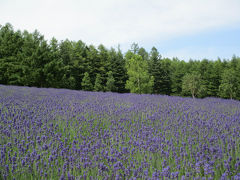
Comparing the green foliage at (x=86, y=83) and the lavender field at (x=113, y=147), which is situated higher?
the green foliage at (x=86, y=83)

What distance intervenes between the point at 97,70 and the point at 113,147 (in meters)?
33.7

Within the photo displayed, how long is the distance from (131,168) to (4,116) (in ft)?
10.9

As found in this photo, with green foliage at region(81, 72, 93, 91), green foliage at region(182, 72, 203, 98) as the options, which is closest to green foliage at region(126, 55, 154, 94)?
green foliage at region(81, 72, 93, 91)

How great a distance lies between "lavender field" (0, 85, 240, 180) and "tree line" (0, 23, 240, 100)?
18335 millimetres

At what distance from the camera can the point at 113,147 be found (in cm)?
337

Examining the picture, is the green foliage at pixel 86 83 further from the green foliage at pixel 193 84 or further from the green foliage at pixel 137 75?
the green foliage at pixel 193 84

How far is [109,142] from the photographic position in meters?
3.75

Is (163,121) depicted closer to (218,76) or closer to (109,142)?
(109,142)

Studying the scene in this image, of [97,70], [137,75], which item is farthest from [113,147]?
[97,70]

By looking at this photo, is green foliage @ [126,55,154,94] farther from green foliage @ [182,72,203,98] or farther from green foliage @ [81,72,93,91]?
green foliage @ [182,72,203,98]

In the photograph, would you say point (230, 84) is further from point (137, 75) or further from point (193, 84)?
point (137, 75)

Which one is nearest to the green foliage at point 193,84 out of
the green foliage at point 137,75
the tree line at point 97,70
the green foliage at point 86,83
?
the tree line at point 97,70

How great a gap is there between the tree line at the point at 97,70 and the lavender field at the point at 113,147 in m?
18.3

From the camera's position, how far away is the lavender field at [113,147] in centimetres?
265
